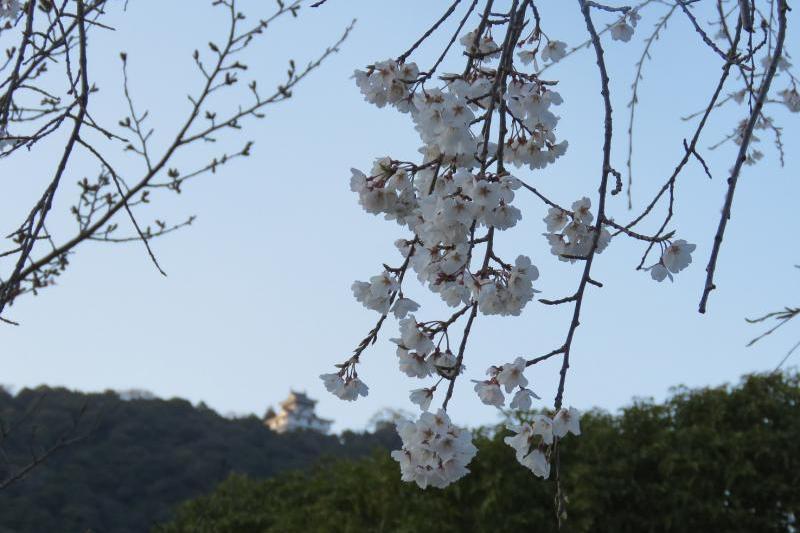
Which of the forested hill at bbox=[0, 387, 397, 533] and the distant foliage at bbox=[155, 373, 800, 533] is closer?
the distant foliage at bbox=[155, 373, 800, 533]

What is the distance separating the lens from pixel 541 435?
1.39m

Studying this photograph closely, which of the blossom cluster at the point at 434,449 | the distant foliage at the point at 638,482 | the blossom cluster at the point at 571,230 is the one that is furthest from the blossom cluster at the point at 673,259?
the distant foliage at the point at 638,482

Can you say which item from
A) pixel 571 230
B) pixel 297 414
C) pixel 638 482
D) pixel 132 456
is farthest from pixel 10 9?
pixel 297 414

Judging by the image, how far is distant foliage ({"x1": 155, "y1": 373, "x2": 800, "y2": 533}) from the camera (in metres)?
4.84

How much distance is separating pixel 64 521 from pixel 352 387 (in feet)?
24.4

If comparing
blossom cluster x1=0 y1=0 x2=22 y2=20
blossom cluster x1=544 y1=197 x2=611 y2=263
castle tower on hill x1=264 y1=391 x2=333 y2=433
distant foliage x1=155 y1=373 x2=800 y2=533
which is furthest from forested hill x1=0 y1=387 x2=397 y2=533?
castle tower on hill x1=264 y1=391 x2=333 y2=433

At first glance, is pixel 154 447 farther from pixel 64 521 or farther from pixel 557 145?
pixel 557 145

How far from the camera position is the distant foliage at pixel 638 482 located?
484cm

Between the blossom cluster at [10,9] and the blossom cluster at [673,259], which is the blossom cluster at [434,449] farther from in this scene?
the blossom cluster at [10,9]

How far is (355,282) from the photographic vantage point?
5.06 feet

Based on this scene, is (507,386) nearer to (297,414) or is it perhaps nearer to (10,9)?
(10,9)

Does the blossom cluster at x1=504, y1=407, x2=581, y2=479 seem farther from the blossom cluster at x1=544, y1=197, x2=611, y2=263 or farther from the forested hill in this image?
the forested hill

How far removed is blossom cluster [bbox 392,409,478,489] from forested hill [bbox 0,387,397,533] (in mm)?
6648

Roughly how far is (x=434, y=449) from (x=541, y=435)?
0.17 metres
